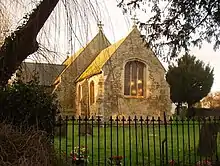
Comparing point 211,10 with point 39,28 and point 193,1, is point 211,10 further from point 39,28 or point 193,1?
point 39,28

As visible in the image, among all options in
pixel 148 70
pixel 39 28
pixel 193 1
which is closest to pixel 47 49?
pixel 39 28

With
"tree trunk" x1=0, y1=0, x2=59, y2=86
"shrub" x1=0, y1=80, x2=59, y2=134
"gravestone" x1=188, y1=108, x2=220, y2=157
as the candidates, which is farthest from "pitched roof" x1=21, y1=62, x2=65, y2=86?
"gravestone" x1=188, y1=108, x2=220, y2=157

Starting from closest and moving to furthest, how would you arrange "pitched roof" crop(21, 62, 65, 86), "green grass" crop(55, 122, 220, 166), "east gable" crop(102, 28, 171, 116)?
"pitched roof" crop(21, 62, 65, 86) → "green grass" crop(55, 122, 220, 166) → "east gable" crop(102, 28, 171, 116)

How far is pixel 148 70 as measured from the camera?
30.0m

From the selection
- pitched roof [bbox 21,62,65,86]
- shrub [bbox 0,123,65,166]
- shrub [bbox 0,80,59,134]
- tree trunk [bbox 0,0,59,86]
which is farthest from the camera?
shrub [bbox 0,80,59,134]

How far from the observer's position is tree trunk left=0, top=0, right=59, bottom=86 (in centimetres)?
592

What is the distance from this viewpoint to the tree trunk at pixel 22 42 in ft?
19.4

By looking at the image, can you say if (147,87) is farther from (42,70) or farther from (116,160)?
(42,70)

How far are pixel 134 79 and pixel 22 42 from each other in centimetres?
2376

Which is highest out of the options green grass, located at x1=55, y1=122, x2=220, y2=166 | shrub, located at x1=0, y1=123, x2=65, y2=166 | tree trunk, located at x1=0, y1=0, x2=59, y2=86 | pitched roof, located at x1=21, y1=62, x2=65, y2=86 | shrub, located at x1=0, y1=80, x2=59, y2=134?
tree trunk, located at x1=0, y1=0, x2=59, y2=86

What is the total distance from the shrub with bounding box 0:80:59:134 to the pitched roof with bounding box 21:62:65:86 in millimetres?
375

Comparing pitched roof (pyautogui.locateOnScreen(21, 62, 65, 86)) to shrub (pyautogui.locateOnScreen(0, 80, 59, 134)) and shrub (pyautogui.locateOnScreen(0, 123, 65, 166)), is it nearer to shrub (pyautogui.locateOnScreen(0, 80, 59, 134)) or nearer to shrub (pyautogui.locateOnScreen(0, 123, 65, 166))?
shrub (pyautogui.locateOnScreen(0, 80, 59, 134))

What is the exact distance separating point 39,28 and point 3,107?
6.57 ft

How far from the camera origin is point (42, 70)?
20.1 ft
